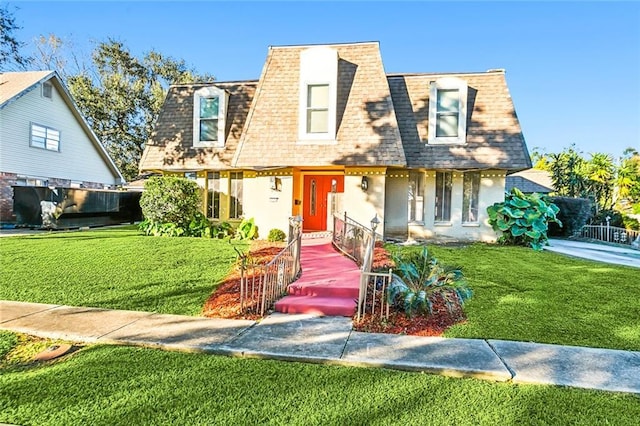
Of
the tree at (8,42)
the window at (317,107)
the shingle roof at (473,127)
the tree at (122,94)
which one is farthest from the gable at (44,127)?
the shingle roof at (473,127)

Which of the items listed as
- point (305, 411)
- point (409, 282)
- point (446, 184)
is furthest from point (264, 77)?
point (305, 411)

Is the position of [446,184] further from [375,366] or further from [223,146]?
[375,366]

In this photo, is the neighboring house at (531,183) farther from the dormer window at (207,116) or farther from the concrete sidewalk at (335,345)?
the concrete sidewalk at (335,345)

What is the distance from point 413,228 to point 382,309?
318 inches

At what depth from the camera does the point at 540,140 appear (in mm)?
48062

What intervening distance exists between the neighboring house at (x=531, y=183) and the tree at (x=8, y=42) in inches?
1124

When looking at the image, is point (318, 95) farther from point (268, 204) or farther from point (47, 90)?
point (47, 90)

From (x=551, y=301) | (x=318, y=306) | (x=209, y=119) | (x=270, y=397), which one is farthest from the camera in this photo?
(x=209, y=119)

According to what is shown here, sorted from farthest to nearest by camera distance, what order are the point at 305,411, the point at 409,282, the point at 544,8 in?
the point at 544,8 → the point at 409,282 → the point at 305,411

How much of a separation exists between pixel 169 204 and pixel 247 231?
9.65 ft

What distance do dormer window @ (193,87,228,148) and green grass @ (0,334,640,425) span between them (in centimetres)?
1095

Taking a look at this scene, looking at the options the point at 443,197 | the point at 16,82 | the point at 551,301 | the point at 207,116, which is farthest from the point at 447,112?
the point at 16,82

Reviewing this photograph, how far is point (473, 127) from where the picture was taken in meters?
12.3

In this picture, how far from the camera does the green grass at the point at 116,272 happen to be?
232 inches
